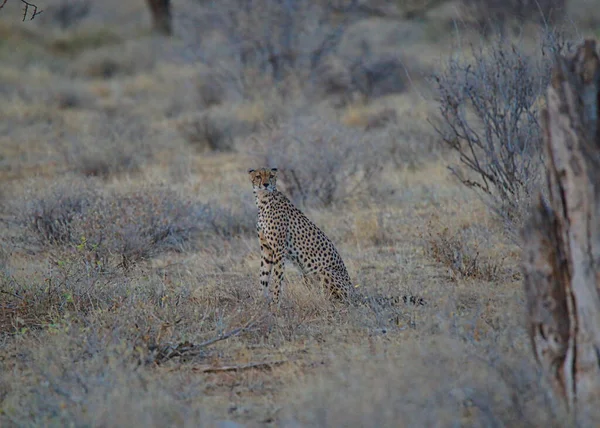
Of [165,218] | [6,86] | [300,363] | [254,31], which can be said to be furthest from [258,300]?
[6,86]

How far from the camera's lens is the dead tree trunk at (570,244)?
3.14 meters

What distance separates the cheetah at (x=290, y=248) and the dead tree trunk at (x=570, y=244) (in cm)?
244

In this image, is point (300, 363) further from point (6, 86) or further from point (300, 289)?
point (6, 86)

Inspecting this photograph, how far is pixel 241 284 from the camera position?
241 inches

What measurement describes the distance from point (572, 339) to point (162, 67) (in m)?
20.8

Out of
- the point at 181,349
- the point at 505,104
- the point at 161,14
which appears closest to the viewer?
the point at 181,349

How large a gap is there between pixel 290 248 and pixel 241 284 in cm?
51

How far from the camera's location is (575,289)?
318cm

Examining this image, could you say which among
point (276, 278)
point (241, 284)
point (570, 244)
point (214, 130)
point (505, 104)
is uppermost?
point (505, 104)

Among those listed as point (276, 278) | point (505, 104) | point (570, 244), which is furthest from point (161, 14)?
point (570, 244)

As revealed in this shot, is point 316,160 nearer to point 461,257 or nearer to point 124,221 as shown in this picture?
point 124,221

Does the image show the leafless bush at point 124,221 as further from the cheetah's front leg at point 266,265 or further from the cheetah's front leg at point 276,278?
the cheetah's front leg at point 276,278

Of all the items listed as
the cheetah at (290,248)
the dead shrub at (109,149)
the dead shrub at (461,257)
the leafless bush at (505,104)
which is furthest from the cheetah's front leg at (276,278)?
the dead shrub at (109,149)

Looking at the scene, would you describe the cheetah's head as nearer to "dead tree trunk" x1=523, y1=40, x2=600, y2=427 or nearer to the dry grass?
the dry grass
